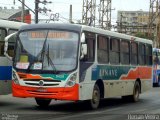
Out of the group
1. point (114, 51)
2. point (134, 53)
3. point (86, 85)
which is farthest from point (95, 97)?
point (134, 53)

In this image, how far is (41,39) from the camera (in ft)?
49.9

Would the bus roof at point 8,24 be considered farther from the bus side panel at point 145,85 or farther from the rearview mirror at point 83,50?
the bus side panel at point 145,85

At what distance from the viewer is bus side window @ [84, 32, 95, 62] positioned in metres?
15.5

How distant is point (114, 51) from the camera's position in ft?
58.2

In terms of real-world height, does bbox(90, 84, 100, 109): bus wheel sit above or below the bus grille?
below

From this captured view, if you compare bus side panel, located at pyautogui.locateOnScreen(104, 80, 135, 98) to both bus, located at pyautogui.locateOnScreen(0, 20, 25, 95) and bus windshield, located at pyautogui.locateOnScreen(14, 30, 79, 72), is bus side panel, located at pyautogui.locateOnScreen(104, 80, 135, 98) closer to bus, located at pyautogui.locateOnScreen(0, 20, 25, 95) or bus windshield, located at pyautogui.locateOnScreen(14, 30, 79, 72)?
bus windshield, located at pyautogui.locateOnScreen(14, 30, 79, 72)

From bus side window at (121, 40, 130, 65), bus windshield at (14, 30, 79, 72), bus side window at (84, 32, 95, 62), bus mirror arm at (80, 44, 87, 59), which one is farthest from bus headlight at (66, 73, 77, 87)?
bus side window at (121, 40, 130, 65)

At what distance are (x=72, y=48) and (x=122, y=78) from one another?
4313 mm

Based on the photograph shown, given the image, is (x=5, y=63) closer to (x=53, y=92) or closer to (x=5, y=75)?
(x=5, y=75)

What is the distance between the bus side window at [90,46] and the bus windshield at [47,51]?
26.0 inches

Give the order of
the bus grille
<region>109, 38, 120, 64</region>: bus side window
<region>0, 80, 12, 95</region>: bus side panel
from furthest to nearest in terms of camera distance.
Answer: <region>109, 38, 120, 64</region>: bus side window < <region>0, 80, 12, 95</region>: bus side panel < the bus grille

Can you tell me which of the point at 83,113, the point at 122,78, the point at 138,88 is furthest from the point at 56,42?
the point at 138,88

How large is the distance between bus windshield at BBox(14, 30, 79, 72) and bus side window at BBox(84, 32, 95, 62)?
0.66 m

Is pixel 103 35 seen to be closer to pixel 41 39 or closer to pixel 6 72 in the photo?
pixel 41 39
